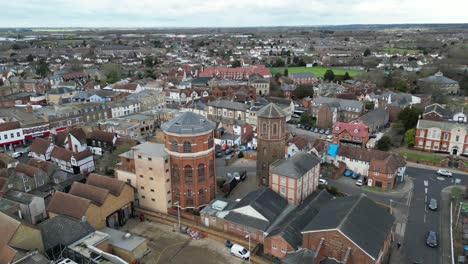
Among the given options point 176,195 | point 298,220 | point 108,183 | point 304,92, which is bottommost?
point 176,195

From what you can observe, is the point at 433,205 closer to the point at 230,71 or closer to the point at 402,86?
the point at 402,86

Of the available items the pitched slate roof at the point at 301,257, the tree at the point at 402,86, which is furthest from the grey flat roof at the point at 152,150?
the tree at the point at 402,86

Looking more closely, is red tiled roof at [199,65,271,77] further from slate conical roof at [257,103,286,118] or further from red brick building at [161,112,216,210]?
red brick building at [161,112,216,210]

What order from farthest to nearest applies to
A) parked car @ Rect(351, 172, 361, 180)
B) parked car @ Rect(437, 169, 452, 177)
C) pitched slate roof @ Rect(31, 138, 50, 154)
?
pitched slate roof @ Rect(31, 138, 50, 154)
parked car @ Rect(437, 169, 452, 177)
parked car @ Rect(351, 172, 361, 180)

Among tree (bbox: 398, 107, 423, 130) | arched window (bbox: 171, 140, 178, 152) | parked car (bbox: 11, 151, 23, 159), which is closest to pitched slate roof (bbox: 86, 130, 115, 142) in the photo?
parked car (bbox: 11, 151, 23, 159)

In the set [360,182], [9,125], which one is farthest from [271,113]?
[9,125]

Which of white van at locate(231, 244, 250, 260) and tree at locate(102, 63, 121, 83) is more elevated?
tree at locate(102, 63, 121, 83)
